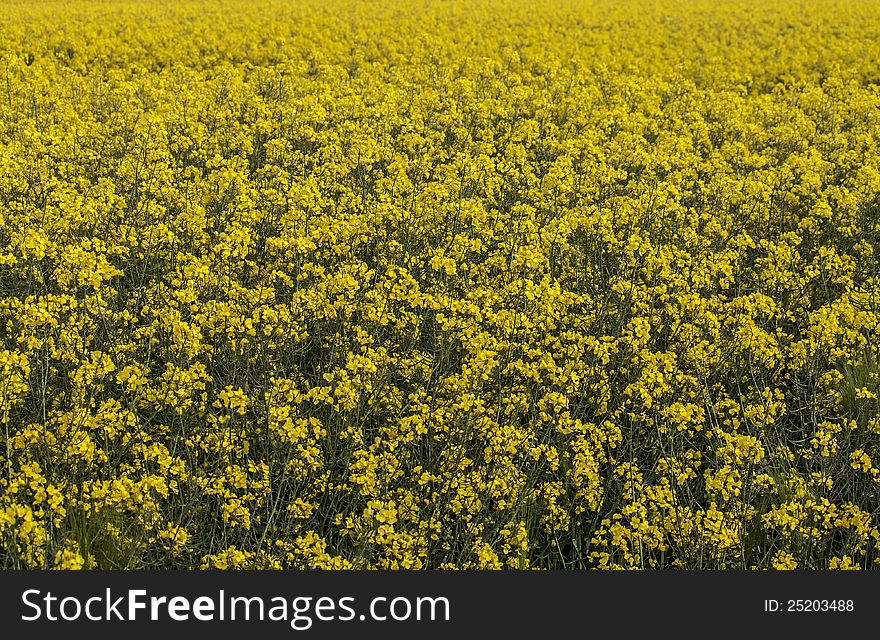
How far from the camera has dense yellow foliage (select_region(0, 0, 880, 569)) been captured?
178 inches

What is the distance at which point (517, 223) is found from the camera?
7.33 metres

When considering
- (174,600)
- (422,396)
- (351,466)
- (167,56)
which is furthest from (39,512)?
(167,56)

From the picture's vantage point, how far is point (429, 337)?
5926 millimetres

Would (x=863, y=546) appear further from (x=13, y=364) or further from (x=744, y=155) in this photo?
(x=744, y=155)

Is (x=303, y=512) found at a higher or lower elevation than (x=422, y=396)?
lower

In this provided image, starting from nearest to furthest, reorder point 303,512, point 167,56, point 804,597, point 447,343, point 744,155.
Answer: point 804,597 → point 303,512 → point 447,343 → point 744,155 → point 167,56

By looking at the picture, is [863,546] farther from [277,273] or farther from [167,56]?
[167,56]

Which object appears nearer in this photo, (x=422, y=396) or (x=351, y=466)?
(x=351, y=466)

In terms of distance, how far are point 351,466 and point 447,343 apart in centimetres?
134

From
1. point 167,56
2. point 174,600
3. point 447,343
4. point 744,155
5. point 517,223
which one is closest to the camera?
point 174,600

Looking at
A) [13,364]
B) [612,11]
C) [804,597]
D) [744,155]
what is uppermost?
[612,11]

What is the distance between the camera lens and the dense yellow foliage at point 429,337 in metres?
4.53

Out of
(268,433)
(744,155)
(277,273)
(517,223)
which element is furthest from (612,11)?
(268,433)

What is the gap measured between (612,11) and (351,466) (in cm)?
1898
